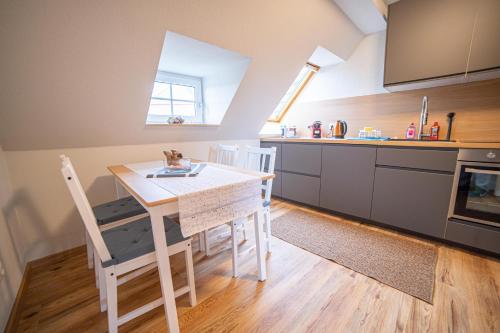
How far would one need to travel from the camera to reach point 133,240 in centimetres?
109

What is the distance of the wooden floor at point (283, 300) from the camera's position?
1103 millimetres

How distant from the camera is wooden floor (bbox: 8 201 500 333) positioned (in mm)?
1103

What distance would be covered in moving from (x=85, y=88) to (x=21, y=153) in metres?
0.75

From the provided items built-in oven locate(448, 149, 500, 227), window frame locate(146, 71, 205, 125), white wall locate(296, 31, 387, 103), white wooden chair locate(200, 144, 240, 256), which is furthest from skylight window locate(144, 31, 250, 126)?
built-in oven locate(448, 149, 500, 227)

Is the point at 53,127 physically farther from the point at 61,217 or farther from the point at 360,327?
the point at 360,327

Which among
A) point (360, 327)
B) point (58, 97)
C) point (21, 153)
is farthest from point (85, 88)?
point (360, 327)

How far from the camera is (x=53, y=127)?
156cm

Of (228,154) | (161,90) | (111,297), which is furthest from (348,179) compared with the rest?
(161,90)

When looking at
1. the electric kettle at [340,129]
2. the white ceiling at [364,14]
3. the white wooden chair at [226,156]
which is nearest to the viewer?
the white wooden chair at [226,156]

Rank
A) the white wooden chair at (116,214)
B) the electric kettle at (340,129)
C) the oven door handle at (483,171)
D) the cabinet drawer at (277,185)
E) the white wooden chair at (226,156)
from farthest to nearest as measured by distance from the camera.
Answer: the cabinet drawer at (277,185)
the electric kettle at (340,129)
the white wooden chair at (226,156)
the oven door handle at (483,171)
the white wooden chair at (116,214)

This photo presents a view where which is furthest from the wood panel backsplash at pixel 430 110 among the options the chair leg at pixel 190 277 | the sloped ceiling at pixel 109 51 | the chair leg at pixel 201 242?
the chair leg at pixel 190 277

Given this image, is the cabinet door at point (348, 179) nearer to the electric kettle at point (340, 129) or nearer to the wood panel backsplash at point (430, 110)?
the electric kettle at point (340, 129)

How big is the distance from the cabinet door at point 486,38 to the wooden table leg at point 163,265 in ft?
8.69

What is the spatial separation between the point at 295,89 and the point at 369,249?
2560mm
